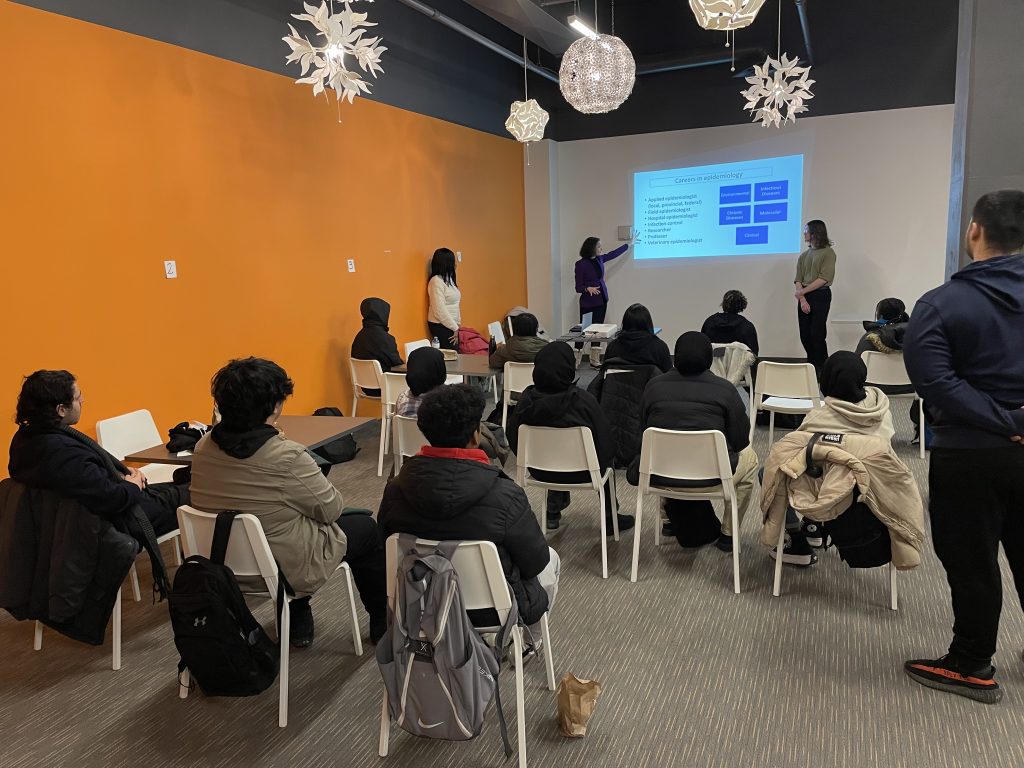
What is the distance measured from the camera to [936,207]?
7.94 meters

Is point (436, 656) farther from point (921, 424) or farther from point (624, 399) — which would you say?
point (921, 424)

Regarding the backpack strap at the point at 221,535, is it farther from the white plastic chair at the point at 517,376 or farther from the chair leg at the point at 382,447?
the white plastic chair at the point at 517,376

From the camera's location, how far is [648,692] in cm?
256

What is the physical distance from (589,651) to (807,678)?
32.1 inches

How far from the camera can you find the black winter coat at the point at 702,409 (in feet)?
10.7

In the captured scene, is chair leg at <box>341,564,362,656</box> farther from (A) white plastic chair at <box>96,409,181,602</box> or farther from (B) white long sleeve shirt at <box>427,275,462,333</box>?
(B) white long sleeve shirt at <box>427,275,462,333</box>

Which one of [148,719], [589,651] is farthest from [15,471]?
[589,651]

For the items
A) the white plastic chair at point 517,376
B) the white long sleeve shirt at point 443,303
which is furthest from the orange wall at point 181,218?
the white plastic chair at point 517,376

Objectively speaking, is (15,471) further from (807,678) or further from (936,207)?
(936,207)

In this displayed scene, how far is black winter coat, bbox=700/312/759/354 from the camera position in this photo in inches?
225

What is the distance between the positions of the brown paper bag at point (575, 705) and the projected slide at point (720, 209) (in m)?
7.50

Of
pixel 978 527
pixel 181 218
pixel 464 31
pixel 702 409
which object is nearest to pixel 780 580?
pixel 702 409

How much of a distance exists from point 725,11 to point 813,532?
8.81 ft

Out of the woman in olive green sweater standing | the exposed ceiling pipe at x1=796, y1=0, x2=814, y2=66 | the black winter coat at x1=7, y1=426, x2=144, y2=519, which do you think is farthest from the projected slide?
the black winter coat at x1=7, y1=426, x2=144, y2=519
